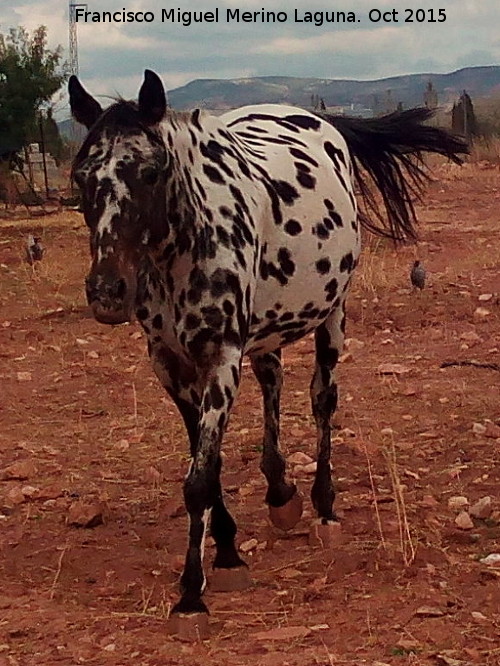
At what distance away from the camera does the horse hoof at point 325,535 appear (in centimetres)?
461

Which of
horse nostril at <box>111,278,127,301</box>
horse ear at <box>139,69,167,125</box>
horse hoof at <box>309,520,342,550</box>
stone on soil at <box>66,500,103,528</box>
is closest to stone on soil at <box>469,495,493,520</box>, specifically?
horse hoof at <box>309,520,342,550</box>

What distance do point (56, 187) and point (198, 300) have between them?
25522 millimetres

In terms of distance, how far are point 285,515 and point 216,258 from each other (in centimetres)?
149

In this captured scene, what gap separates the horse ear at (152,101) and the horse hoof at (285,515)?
198 centimetres

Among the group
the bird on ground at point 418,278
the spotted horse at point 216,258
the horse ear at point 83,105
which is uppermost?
the horse ear at point 83,105

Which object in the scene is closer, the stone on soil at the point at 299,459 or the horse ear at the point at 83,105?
the horse ear at the point at 83,105

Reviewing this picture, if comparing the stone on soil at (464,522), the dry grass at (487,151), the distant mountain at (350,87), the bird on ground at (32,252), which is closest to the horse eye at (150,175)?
the stone on soil at (464,522)

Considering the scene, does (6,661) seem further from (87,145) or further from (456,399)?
(456,399)

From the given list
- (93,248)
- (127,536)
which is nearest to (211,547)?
(127,536)

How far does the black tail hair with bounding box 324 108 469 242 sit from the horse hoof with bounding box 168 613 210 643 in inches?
104

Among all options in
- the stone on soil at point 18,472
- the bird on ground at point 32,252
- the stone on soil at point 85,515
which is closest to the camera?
the stone on soil at point 85,515

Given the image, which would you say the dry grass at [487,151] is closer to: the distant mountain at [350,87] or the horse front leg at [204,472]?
the distant mountain at [350,87]

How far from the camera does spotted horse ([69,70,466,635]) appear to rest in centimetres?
351

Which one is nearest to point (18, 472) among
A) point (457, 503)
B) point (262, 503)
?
point (262, 503)
